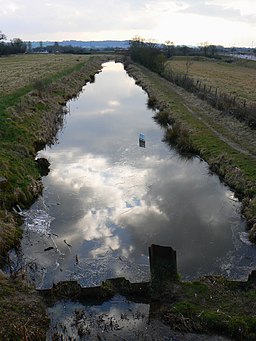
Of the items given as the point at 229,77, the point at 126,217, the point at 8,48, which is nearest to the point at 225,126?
the point at 126,217

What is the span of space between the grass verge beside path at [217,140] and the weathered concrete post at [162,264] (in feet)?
14.7

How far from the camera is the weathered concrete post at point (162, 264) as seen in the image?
991 cm

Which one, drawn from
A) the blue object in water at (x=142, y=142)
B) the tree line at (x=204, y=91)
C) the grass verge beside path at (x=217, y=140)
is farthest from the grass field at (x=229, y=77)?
the blue object in water at (x=142, y=142)

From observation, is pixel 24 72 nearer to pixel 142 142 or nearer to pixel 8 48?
pixel 142 142

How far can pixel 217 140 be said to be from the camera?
2394cm

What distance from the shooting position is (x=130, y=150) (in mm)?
24750

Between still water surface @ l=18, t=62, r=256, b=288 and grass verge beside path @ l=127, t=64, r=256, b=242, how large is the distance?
585mm

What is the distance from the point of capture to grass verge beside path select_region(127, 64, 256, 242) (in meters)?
17.3

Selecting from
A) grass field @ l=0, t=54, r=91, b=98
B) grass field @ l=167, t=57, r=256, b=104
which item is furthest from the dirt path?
grass field @ l=0, t=54, r=91, b=98

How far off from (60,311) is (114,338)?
168 cm

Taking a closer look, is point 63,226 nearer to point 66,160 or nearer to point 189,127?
point 66,160

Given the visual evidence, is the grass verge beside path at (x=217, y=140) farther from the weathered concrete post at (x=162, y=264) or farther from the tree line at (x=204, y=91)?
the weathered concrete post at (x=162, y=264)

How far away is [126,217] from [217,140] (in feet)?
35.8

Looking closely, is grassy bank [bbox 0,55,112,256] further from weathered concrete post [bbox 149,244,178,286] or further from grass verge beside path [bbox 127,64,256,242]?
grass verge beside path [bbox 127,64,256,242]
